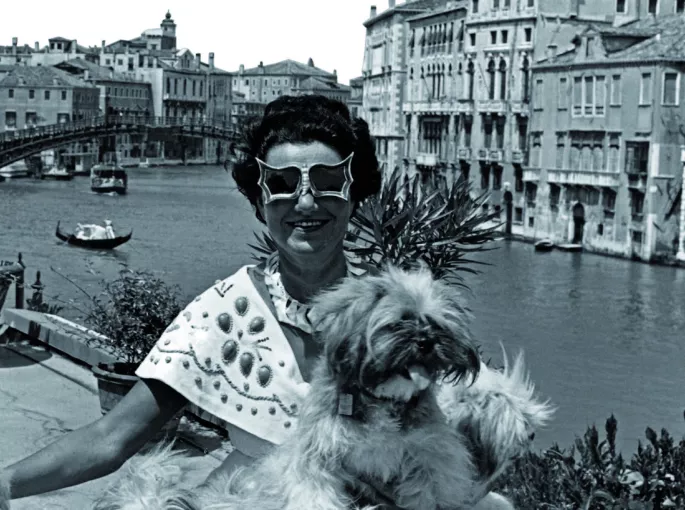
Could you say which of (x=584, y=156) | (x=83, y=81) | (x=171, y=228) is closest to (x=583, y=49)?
(x=584, y=156)

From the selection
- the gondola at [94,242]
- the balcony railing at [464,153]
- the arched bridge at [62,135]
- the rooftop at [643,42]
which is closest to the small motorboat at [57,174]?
the arched bridge at [62,135]

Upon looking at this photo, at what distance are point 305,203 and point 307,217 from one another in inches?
0.8

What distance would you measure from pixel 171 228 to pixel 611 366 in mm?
16928

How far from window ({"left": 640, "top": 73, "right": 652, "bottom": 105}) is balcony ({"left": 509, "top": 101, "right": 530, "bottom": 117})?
490cm

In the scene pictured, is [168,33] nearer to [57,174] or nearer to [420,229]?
[57,174]

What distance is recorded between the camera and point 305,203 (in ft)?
5.05

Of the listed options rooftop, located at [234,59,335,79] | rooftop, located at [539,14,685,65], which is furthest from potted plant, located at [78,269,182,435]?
rooftop, located at [234,59,335,79]

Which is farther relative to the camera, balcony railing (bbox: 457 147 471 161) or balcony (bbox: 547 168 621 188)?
balcony railing (bbox: 457 147 471 161)

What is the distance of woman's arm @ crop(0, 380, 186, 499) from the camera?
145 cm

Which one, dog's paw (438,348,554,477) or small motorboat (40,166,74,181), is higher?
dog's paw (438,348,554,477)

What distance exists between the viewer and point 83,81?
193ft

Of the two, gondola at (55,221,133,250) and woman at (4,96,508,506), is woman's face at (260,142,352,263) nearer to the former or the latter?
woman at (4,96,508,506)

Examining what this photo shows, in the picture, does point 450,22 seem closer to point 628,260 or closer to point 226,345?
point 628,260

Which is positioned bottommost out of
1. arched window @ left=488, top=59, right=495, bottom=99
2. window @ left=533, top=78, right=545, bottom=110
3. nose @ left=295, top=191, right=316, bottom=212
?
nose @ left=295, top=191, right=316, bottom=212
